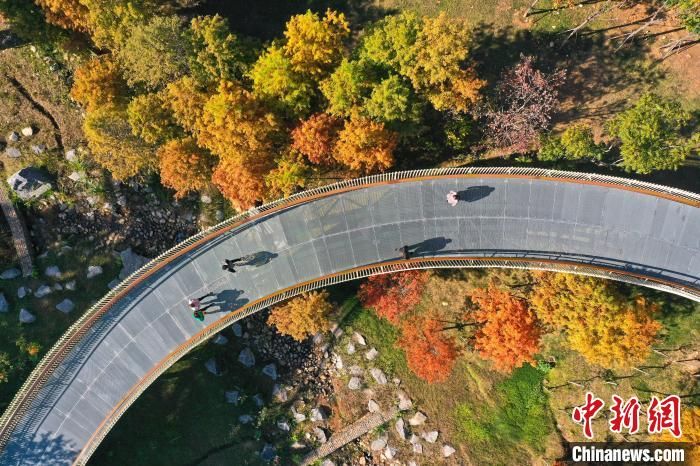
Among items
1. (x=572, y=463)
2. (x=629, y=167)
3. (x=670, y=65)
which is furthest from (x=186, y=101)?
(x=572, y=463)

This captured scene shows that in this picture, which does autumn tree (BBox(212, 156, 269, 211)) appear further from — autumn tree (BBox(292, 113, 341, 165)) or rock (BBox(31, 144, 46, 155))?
rock (BBox(31, 144, 46, 155))

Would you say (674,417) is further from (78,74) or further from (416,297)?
(78,74)

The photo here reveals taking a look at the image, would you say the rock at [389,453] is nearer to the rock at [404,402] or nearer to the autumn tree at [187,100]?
the rock at [404,402]

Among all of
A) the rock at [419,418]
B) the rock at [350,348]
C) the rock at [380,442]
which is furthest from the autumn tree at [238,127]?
the rock at [380,442]

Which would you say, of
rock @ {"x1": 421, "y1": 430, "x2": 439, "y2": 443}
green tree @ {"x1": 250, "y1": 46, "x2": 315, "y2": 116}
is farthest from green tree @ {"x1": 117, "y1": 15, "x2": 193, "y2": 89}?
rock @ {"x1": 421, "y1": 430, "x2": 439, "y2": 443}

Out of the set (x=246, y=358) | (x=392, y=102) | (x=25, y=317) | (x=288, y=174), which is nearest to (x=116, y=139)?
(x=288, y=174)

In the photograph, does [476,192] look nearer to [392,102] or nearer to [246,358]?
[392,102]
